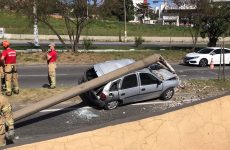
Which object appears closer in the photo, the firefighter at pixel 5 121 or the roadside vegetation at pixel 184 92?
Result: the firefighter at pixel 5 121

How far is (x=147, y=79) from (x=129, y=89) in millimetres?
909

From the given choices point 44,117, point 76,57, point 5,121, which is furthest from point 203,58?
point 5,121

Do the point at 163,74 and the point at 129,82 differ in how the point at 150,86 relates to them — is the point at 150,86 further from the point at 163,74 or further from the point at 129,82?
the point at 163,74

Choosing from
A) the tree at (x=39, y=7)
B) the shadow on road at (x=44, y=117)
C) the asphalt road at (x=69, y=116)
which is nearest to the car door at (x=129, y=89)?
the asphalt road at (x=69, y=116)

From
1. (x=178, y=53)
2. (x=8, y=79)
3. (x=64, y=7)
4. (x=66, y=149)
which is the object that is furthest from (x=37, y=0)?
(x=66, y=149)

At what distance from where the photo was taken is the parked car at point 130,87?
13.6 m

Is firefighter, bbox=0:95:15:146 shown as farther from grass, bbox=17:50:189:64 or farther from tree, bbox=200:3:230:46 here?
tree, bbox=200:3:230:46

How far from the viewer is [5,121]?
7.33m

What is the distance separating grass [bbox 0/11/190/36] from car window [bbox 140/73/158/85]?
45.5m

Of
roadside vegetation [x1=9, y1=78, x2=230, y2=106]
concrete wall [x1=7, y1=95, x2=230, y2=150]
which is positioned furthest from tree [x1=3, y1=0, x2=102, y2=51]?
concrete wall [x1=7, y1=95, x2=230, y2=150]

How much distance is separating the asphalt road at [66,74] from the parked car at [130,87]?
4.21 metres

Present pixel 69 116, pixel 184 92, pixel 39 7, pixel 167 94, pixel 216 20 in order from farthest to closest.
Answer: pixel 216 20, pixel 39 7, pixel 184 92, pixel 167 94, pixel 69 116

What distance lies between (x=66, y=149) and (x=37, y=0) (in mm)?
22149

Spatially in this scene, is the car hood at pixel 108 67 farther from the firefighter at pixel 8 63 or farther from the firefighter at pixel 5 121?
the firefighter at pixel 5 121
